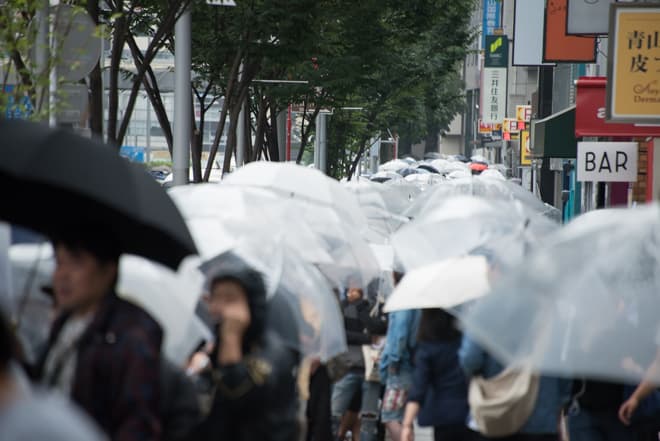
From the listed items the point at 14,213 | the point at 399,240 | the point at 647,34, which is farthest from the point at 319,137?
the point at 14,213

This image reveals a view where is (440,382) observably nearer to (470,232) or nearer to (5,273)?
(470,232)

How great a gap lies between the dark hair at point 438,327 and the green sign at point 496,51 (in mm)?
52272

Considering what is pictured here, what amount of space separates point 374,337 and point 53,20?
3313 millimetres

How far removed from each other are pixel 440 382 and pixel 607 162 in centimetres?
1363

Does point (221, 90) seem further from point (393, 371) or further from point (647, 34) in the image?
point (393, 371)

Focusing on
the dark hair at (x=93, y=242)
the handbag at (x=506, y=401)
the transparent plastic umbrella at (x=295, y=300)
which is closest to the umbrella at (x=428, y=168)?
the transparent plastic umbrella at (x=295, y=300)

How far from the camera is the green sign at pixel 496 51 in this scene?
60.1m

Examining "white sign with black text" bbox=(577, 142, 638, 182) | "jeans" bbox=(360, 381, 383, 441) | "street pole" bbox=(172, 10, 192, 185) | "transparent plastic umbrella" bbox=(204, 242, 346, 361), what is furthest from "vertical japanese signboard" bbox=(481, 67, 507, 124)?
"transparent plastic umbrella" bbox=(204, 242, 346, 361)

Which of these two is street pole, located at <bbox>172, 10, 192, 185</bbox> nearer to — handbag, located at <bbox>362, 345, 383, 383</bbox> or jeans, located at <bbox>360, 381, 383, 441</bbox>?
jeans, located at <bbox>360, 381, 383, 441</bbox>

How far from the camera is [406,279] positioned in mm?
8258

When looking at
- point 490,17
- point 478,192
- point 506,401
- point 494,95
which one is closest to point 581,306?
point 506,401

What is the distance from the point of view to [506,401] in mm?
7039

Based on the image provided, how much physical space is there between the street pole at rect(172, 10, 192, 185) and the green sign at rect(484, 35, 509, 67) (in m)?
42.7

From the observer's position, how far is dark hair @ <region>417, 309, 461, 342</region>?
8148mm
